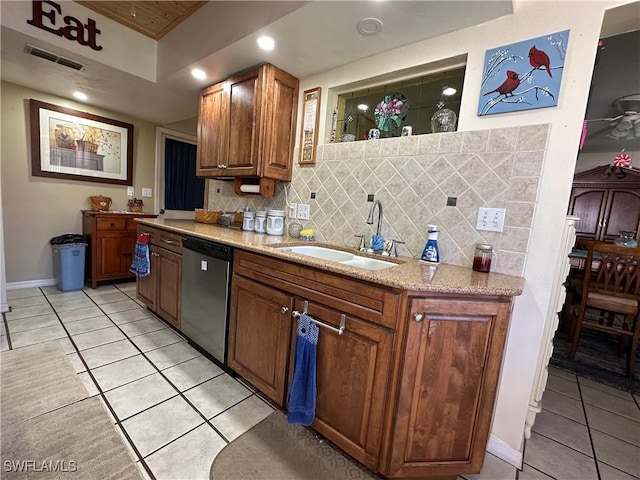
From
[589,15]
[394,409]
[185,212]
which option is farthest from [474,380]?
[185,212]

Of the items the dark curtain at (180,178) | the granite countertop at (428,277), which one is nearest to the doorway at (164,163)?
the dark curtain at (180,178)

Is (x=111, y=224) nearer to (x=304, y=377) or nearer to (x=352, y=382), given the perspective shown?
(x=304, y=377)

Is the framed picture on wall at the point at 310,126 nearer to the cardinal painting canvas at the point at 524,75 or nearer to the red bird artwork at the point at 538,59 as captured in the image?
the cardinal painting canvas at the point at 524,75

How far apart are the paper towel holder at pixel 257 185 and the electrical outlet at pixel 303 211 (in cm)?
28

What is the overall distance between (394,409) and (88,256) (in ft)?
12.9

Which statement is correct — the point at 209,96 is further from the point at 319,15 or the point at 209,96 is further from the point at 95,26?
the point at 319,15

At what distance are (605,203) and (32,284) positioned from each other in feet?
26.2

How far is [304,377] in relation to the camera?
132 centimetres

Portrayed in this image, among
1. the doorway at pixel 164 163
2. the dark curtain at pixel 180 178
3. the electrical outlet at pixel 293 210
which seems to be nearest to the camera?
the electrical outlet at pixel 293 210

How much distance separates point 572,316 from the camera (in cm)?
269

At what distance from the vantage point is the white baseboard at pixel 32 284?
10.2ft

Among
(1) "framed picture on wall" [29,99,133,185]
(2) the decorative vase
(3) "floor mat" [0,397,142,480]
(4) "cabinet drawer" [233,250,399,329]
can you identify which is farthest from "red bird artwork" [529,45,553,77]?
(1) "framed picture on wall" [29,99,133,185]

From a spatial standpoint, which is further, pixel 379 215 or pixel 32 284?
pixel 32 284

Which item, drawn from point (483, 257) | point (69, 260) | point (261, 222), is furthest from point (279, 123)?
point (69, 260)
